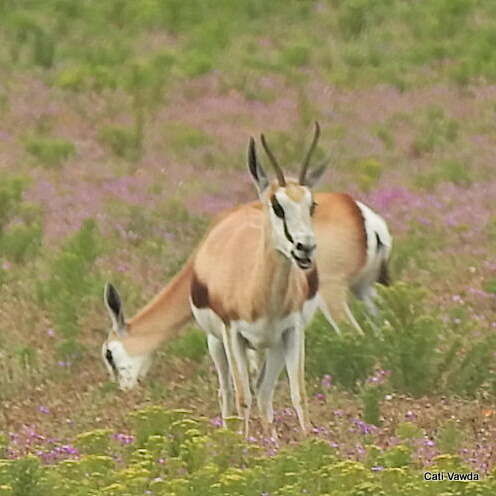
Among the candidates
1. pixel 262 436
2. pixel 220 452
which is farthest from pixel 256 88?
pixel 220 452

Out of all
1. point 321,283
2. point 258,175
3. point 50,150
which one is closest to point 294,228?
point 258,175

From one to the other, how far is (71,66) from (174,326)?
10235 millimetres

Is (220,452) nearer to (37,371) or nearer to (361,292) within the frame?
(37,371)

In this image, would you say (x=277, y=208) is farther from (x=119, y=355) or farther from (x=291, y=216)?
(x=119, y=355)

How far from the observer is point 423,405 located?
9.59 meters

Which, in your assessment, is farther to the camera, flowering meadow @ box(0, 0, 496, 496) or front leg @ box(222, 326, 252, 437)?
front leg @ box(222, 326, 252, 437)

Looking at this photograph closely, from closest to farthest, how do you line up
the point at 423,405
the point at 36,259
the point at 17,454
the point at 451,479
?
the point at 451,479 → the point at 17,454 → the point at 423,405 → the point at 36,259

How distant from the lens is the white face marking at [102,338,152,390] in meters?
10.6

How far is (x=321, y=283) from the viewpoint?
11.3 meters

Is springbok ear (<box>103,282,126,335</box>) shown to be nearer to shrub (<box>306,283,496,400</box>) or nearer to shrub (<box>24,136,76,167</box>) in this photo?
shrub (<box>306,283,496,400</box>)

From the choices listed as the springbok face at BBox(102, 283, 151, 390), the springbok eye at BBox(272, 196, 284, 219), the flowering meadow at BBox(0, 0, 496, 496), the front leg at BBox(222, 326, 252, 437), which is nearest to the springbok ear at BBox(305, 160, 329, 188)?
the springbok eye at BBox(272, 196, 284, 219)

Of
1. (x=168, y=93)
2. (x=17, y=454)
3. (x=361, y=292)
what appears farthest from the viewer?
(x=168, y=93)

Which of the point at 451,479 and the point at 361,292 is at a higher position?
the point at 451,479

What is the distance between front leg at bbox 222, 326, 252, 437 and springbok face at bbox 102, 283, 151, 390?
1454 mm
